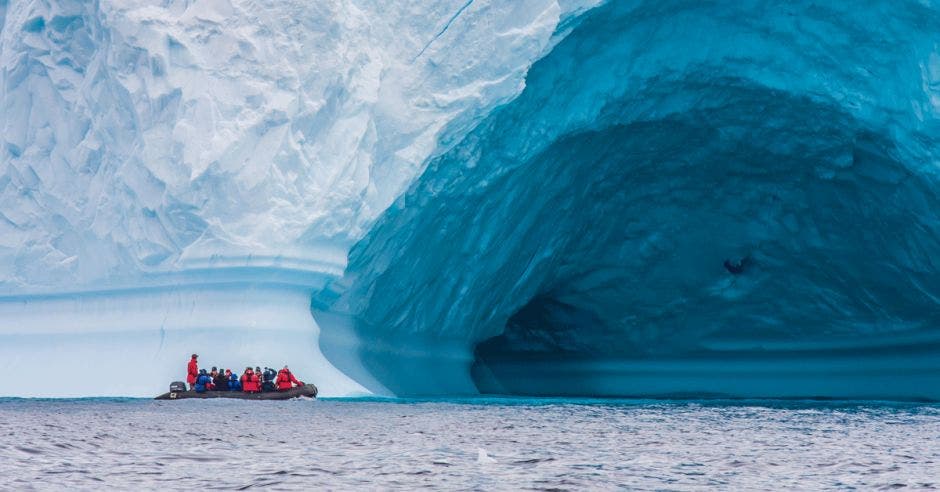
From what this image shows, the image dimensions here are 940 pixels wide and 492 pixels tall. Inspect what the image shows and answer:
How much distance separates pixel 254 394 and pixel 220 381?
391 millimetres

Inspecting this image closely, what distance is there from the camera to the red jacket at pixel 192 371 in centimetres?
1179

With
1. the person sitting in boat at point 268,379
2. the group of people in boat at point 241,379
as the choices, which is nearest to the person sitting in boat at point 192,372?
the group of people in boat at point 241,379

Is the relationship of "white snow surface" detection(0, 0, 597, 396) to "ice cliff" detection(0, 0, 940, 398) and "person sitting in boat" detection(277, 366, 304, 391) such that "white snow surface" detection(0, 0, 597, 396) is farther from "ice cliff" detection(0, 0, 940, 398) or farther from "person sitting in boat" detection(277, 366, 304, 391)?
"person sitting in boat" detection(277, 366, 304, 391)

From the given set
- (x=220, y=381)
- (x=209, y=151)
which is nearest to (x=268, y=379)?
(x=220, y=381)

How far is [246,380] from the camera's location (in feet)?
39.6

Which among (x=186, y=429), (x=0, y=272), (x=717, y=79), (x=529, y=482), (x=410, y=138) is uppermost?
(x=717, y=79)

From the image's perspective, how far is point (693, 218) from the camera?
1659cm

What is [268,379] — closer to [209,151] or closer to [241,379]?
[241,379]

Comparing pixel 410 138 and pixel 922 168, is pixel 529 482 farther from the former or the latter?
pixel 922 168

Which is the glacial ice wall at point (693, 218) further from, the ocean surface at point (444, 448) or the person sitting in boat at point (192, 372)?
the ocean surface at point (444, 448)

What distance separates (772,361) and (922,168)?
6.09 meters

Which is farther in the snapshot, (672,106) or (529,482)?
(672,106)

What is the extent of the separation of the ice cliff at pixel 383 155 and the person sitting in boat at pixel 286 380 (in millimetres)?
206

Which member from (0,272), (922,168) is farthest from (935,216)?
(0,272)
